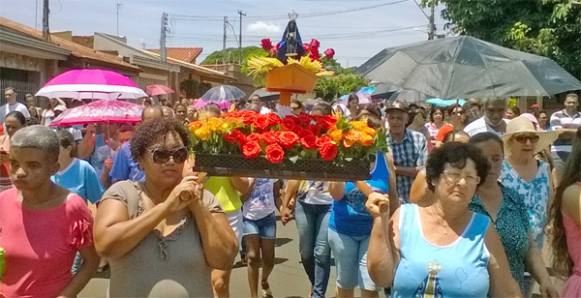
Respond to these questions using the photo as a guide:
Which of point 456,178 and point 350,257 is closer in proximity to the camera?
point 456,178

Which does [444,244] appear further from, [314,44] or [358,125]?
[314,44]

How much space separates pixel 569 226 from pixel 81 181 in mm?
3526

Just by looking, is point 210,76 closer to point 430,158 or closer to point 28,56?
point 28,56

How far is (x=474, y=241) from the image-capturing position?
134 inches

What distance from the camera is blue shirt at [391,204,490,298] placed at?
10.9ft

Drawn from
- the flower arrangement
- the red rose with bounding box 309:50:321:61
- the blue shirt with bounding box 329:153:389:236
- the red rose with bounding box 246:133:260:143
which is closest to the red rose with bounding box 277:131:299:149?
the flower arrangement

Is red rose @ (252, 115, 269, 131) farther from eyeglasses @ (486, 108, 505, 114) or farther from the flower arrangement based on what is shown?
eyeglasses @ (486, 108, 505, 114)

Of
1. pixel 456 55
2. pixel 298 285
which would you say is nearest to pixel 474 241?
pixel 456 55

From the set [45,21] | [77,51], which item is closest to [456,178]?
[77,51]

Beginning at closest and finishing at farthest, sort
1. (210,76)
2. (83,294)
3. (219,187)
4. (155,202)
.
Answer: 1. (155,202)
2. (219,187)
3. (83,294)
4. (210,76)

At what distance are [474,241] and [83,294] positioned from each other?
15.9 ft

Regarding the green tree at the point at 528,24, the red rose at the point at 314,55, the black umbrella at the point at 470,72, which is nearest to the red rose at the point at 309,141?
the red rose at the point at 314,55

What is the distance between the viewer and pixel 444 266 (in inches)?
132

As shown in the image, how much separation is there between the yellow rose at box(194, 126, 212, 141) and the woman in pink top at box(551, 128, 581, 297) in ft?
6.58
